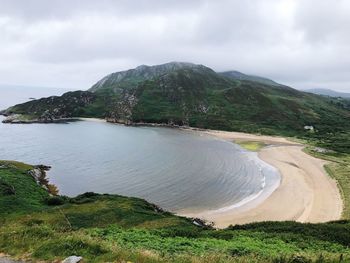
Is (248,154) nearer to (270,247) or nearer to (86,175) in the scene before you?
(86,175)

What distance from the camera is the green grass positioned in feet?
506

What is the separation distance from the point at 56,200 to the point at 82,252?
41.0 meters

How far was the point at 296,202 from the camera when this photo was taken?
75812mm

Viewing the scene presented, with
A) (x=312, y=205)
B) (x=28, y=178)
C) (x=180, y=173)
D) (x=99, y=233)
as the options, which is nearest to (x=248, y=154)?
(x=180, y=173)

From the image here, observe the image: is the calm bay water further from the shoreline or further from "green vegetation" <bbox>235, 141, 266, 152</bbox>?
"green vegetation" <bbox>235, 141, 266, 152</bbox>

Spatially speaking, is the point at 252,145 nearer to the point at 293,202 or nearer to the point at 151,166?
the point at 151,166

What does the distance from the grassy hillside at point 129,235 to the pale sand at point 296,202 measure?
1655 cm

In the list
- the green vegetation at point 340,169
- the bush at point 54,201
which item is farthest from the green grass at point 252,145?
the bush at point 54,201

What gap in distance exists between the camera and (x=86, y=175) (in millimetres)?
95562

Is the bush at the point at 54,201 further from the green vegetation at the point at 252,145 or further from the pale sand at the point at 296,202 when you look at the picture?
the green vegetation at the point at 252,145

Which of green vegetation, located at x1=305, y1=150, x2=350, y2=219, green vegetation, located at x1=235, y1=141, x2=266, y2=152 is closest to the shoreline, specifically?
green vegetation, located at x1=305, y1=150, x2=350, y2=219

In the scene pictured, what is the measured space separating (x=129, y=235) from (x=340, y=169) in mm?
89789

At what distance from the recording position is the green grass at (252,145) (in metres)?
154

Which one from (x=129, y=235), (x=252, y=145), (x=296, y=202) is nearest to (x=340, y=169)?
(x=296, y=202)
